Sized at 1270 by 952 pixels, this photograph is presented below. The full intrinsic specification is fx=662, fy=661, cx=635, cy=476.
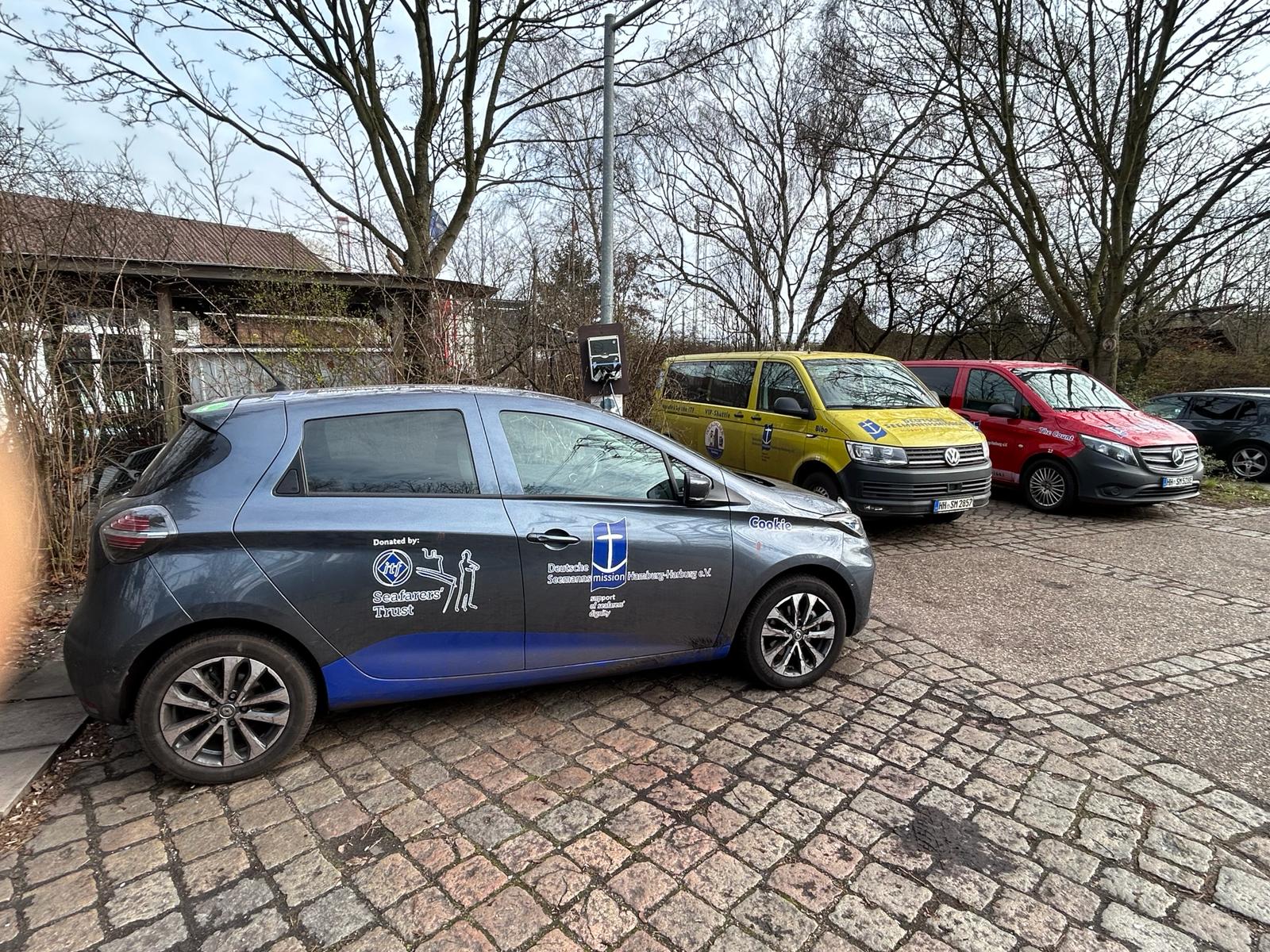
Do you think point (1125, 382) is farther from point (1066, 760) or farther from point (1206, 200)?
point (1066, 760)

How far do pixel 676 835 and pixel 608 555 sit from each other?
120 centimetres

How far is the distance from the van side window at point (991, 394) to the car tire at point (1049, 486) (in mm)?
638

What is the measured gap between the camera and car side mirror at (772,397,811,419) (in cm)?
719

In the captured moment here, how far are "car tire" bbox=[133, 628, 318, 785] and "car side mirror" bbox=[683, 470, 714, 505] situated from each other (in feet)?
6.08

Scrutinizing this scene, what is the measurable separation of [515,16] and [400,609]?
11372mm

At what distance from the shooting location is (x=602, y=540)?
3084 mm

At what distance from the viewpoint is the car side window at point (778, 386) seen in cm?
740

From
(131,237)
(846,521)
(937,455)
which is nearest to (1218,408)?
(937,455)

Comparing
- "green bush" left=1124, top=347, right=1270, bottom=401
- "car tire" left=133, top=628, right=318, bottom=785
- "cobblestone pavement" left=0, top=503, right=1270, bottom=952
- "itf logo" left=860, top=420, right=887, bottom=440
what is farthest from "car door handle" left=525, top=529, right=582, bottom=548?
"green bush" left=1124, top=347, right=1270, bottom=401

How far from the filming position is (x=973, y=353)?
2334 cm

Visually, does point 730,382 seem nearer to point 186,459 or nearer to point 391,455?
point 391,455

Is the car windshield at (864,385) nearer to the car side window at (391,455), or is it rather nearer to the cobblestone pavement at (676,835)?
the cobblestone pavement at (676,835)

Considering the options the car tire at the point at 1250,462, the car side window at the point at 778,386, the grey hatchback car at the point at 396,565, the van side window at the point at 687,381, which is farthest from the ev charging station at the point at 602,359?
the car tire at the point at 1250,462

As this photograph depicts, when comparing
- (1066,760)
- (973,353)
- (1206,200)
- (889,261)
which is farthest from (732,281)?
(1066,760)
